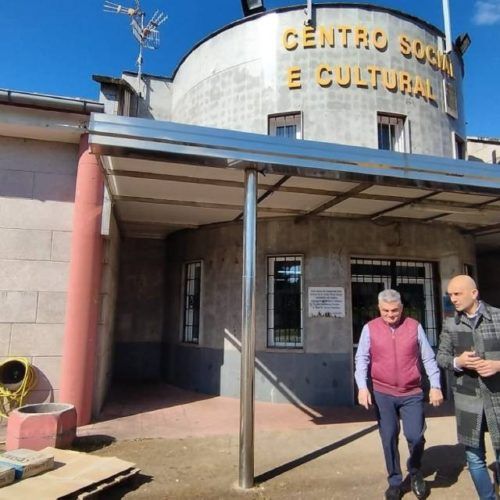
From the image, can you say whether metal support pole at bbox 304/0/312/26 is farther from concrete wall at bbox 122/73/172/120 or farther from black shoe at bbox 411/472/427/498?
black shoe at bbox 411/472/427/498

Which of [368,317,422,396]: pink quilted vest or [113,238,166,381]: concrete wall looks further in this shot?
[113,238,166,381]: concrete wall

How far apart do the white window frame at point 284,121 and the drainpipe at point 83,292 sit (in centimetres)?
380

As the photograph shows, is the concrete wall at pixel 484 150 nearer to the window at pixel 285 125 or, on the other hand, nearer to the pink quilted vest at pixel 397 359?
the window at pixel 285 125

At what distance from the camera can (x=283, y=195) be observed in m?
6.28

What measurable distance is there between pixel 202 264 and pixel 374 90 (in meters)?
4.84

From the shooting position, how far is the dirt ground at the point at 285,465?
3994mm

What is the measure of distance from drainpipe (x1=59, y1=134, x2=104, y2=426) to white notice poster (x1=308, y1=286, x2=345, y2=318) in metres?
3.51

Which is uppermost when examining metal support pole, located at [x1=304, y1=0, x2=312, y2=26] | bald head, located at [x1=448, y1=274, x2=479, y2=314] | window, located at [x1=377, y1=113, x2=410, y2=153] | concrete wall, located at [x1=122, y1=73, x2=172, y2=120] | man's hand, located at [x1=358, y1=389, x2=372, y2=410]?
metal support pole, located at [x1=304, y1=0, x2=312, y2=26]

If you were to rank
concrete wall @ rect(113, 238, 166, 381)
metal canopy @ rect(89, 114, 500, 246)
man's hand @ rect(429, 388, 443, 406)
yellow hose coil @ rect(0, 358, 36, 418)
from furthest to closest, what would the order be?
concrete wall @ rect(113, 238, 166, 381) < yellow hose coil @ rect(0, 358, 36, 418) < metal canopy @ rect(89, 114, 500, 246) < man's hand @ rect(429, 388, 443, 406)

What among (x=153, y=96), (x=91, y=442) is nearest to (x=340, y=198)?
(x=91, y=442)

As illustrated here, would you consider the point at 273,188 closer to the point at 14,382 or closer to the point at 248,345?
the point at 248,345

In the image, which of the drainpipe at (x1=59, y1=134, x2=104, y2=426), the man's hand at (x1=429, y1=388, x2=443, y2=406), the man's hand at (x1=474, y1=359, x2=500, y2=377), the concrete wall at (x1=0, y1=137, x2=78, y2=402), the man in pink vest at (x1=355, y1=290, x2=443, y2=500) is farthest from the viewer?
the concrete wall at (x1=0, y1=137, x2=78, y2=402)

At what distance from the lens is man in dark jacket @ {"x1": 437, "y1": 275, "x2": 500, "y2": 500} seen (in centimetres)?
305

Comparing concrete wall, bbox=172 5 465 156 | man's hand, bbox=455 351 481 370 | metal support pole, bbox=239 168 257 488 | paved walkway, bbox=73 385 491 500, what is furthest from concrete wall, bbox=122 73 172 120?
man's hand, bbox=455 351 481 370
